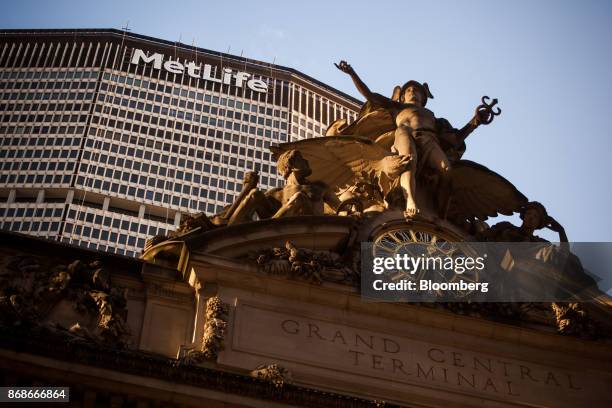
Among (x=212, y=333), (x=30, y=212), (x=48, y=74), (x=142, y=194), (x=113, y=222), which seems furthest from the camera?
(x=48, y=74)

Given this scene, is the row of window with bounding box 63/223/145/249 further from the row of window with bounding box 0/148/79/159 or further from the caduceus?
the caduceus

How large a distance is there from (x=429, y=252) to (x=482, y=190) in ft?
11.6

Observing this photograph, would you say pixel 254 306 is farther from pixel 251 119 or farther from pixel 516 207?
pixel 251 119

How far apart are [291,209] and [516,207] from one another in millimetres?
6026

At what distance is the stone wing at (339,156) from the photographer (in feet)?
78.8

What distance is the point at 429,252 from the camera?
2130 centimetres

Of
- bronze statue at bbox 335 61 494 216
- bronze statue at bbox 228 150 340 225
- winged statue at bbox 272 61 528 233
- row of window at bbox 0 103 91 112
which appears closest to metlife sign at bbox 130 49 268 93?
row of window at bbox 0 103 91 112

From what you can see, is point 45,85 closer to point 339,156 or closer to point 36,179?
point 36,179

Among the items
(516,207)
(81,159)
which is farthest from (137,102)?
(516,207)

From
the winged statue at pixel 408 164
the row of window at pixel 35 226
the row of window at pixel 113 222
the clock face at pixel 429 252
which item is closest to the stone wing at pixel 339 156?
the winged statue at pixel 408 164

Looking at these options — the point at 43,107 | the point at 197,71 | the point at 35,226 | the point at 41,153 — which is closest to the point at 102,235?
the point at 35,226

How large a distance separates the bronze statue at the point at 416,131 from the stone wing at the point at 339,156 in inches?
24.2

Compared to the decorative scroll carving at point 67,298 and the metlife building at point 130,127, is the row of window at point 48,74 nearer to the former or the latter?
the metlife building at point 130,127

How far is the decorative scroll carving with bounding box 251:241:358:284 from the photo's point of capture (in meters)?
19.6
